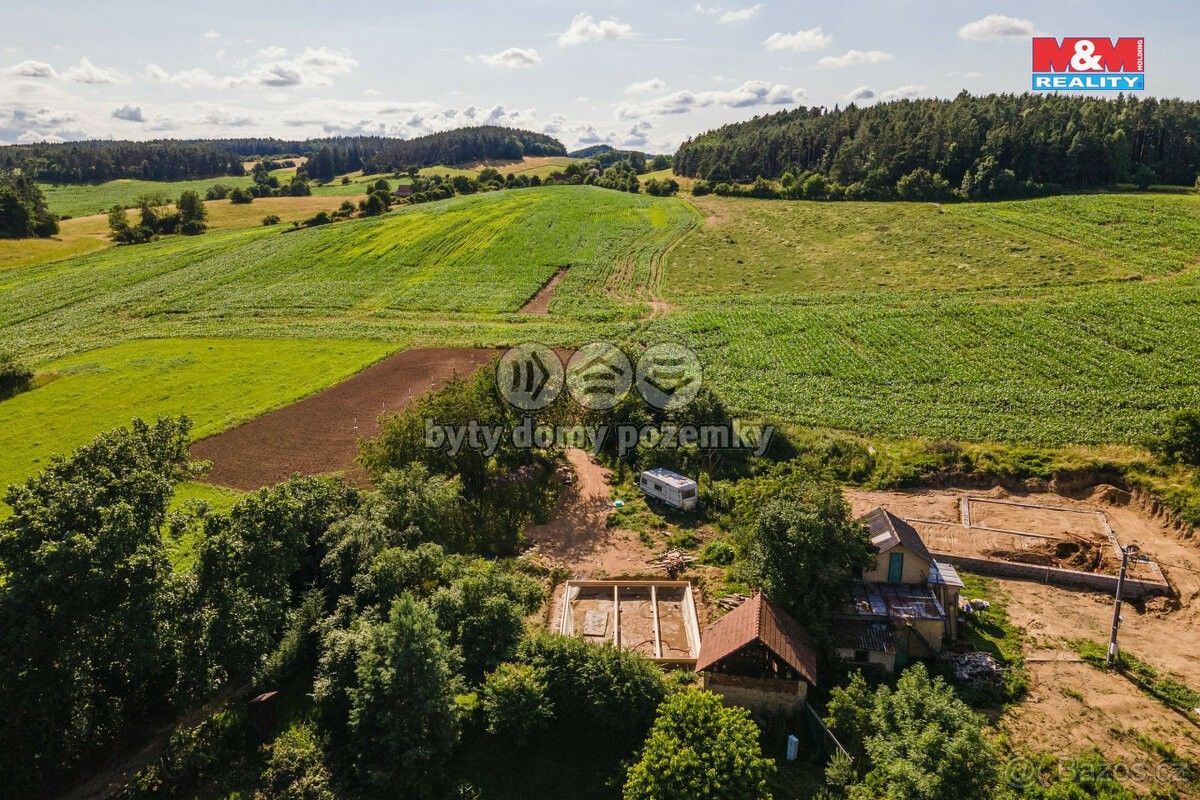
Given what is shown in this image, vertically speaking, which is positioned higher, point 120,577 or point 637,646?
point 120,577

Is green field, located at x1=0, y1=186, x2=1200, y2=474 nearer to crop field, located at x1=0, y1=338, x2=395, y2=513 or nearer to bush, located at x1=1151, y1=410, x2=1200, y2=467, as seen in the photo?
crop field, located at x1=0, y1=338, x2=395, y2=513

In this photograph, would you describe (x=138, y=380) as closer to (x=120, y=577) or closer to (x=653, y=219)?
(x=120, y=577)

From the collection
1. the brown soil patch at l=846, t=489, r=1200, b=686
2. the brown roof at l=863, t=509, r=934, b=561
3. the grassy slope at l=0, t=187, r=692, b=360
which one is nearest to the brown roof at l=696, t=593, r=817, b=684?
the brown roof at l=863, t=509, r=934, b=561

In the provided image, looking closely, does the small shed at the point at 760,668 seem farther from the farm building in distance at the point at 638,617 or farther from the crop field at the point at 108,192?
the crop field at the point at 108,192

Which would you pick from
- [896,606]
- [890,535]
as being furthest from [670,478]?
[896,606]

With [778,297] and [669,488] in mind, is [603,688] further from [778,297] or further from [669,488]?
[778,297]

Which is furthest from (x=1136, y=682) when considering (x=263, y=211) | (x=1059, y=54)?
(x=263, y=211)

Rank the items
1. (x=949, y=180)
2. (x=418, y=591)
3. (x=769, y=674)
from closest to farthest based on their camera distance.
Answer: (x=769, y=674) < (x=418, y=591) < (x=949, y=180)
